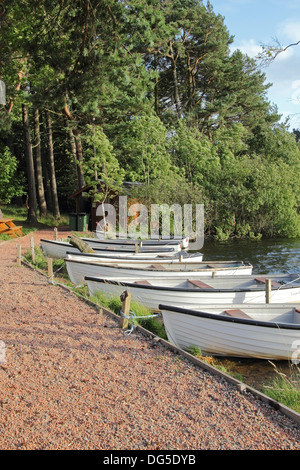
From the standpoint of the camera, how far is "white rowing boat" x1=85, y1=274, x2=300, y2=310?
1046 centimetres

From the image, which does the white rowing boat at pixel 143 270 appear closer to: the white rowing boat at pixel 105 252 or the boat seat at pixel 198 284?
the boat seat at pixel 198 284

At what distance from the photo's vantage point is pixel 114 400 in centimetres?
540

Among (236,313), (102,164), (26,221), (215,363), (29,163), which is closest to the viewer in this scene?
(215,363)

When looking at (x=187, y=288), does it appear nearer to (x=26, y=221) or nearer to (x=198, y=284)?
(x=198, y=284)

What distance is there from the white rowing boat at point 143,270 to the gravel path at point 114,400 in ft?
16.6

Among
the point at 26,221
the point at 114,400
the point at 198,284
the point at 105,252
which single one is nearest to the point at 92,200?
the point at 26,221

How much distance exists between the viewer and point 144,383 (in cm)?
593

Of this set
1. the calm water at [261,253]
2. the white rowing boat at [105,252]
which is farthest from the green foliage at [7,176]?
the white rowing boat at [105,252]

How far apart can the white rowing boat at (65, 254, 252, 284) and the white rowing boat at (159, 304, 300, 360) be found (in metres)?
3.75

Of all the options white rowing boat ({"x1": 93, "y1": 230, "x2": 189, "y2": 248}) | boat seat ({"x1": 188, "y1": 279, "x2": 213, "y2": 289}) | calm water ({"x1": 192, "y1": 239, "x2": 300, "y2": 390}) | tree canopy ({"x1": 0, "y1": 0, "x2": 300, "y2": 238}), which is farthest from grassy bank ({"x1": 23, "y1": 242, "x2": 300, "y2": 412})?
calm water ({"x1": 192, "y1": 239, "x2": 300, "y2": 390})

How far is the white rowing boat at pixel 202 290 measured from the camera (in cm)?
1046

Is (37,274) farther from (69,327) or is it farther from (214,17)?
(214,17)

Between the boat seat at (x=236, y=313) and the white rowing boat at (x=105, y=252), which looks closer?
the boat seat at (x=236, y=313)

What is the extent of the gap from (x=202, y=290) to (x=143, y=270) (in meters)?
3.36
